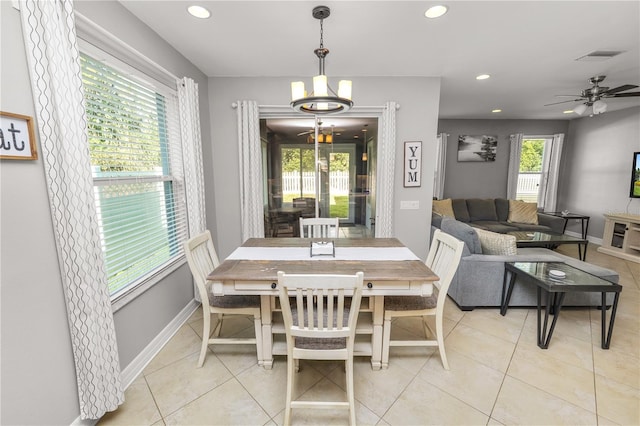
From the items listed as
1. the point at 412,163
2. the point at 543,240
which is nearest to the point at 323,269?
the point at 412,163

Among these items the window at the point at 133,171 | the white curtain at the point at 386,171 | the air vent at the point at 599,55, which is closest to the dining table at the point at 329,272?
the window at the point at 133,171

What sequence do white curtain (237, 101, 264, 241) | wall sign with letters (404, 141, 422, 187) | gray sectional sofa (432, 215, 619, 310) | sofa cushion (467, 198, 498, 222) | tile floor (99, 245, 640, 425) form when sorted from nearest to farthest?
tile floor (99, 245, 640, 425), gray sectional sofa (432, 215, 619, 310), white curtain (237, 101, 264, 241), wall sign with letters (404, 141, 422, 187), sofa cushion (467, 198, 498, 222)

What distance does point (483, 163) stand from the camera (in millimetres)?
5934

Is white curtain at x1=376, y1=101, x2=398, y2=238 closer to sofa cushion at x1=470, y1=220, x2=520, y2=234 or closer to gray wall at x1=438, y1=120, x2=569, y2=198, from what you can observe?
sofa cushion at x1=470, y1=220, x2=520, y2=234

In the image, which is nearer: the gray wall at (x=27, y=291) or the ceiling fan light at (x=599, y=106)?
the gray wall at (x=27, y=291)

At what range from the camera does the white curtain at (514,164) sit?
5.75 m

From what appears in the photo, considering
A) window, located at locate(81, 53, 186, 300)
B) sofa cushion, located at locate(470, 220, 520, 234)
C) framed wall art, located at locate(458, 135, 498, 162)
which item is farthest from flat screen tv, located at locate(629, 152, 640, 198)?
window, located at locate(81, 53, 186, 300)

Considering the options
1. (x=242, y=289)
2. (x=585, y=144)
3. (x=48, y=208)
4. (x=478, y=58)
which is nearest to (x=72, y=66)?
(x=48, y=208)

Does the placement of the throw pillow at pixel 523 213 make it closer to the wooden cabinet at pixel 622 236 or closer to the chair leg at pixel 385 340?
the wooden cabinet at pixel 622 236

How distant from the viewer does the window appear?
1701 mm

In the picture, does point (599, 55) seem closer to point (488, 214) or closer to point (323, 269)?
point (488, 214)

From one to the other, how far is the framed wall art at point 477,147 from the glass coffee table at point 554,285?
3.84 metres

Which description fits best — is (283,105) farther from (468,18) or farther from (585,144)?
(585,144)

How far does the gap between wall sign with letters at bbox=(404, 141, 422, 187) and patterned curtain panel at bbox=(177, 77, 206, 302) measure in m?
2.46
